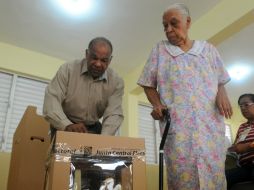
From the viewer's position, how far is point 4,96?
12.1ft

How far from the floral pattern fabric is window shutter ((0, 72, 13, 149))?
8.23 ft

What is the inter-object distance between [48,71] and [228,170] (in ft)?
9.01

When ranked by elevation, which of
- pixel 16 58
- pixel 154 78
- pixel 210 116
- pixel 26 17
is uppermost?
pixel 26 17

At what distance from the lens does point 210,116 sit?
1.39m

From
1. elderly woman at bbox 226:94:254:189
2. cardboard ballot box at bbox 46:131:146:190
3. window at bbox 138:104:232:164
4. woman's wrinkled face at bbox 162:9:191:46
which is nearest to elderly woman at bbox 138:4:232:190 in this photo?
woman's wrinkled face at bbox 162:9:191:46

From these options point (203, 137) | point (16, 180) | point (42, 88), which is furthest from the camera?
point (42, 88)

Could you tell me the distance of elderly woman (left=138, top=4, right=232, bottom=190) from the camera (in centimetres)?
130

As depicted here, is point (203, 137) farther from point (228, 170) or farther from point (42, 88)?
point (42, 88)

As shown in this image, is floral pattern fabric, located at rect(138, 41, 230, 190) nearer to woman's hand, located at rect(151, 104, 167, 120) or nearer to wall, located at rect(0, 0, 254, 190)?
woman's hand, located at rect(151, 104, 167, 120)

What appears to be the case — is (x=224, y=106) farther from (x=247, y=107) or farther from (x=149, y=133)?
(x=149, y=133)

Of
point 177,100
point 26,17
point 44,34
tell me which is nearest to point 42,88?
point 44,34

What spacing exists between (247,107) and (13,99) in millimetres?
2709

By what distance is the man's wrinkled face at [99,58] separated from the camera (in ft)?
5.69

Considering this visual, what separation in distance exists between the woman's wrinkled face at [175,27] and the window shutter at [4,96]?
261 cm
